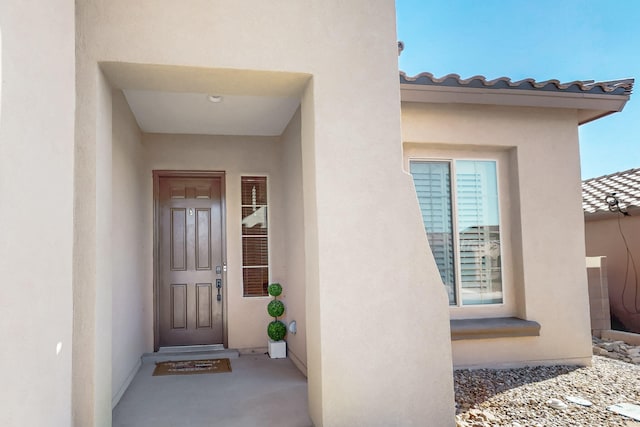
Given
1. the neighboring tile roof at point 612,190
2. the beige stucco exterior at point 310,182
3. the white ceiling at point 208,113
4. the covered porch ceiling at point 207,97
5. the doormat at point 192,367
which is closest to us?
the beige stucco exterior at point 310,182

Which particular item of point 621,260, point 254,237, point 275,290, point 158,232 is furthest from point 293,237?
point 621,260

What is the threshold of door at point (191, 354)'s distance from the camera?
20.8 feet

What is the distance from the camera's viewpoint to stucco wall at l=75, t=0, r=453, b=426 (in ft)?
12.1

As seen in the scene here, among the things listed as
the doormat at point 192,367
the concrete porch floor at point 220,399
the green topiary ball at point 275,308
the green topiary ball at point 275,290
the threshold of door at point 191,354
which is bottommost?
the concrete porch floor at point 220,399

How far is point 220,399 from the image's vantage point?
4.70m

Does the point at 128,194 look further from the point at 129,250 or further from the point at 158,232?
the point at 158,232

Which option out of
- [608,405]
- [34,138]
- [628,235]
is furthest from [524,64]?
[34,138]

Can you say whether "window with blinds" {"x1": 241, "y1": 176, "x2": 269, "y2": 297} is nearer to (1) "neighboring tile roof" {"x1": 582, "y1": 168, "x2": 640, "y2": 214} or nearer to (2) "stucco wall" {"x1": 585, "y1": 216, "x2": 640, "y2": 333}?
(1) "neighboring tile roof" {"x1": 582, "y1": 168, "x2": 640, "y2": 214}

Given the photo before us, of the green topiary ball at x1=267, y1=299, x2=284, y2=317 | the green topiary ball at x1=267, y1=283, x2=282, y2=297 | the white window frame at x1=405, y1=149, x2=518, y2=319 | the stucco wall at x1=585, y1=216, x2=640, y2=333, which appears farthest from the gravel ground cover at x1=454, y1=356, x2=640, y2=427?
the stucco wall at x1=585, y1=216, x2=640, y2=333

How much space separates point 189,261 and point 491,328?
3902mm

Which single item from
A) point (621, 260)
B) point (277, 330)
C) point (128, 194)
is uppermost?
point (128, 194)

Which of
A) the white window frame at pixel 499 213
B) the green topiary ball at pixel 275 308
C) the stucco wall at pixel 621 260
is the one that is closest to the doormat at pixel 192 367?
the green topiary ball at pixel 275 308

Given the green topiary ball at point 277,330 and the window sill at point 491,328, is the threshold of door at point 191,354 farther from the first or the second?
the window sill at point 491,328

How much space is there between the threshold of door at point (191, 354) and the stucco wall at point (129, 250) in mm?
171
